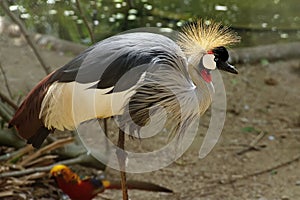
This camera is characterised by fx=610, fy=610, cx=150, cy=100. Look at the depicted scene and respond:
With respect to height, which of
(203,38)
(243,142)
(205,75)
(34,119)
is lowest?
(243,142)

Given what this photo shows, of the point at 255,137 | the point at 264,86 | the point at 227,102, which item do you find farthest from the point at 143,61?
the point at 264,86

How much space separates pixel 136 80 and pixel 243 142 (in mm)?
1822

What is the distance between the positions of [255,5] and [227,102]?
90.4 inches

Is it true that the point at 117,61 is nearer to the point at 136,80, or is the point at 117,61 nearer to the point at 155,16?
the point at 136,80

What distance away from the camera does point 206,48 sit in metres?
2.21

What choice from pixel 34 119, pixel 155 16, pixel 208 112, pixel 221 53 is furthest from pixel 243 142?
pixel 155 16

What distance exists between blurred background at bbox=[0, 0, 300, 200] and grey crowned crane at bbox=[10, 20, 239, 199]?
2.15 feet

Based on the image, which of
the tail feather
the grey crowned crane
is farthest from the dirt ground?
the grey crowned crane

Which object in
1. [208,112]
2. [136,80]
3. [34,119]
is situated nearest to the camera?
[136,80]

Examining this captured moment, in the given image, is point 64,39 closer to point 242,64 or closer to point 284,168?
point 242,64

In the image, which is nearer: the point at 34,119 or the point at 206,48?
the point at 206,48

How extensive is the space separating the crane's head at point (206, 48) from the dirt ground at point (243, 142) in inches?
43.7

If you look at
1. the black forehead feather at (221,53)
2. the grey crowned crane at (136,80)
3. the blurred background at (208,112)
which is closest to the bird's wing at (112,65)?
the grey crowned crane at (136,80)

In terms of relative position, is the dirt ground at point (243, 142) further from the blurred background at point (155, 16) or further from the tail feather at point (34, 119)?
the tail feather at point (34, 119)
